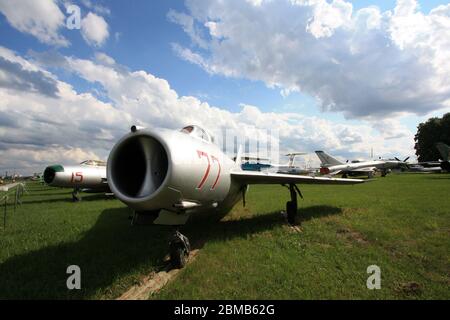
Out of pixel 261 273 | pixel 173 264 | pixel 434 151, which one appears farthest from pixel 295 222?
pixel 434 151

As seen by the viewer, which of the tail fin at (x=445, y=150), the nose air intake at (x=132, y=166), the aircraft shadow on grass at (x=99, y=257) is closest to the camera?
the aircraft shadow on grass at (x=99, y=257)

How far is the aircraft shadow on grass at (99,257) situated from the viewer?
4.06 meters

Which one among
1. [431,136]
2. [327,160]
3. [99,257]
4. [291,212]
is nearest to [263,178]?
[291,212]

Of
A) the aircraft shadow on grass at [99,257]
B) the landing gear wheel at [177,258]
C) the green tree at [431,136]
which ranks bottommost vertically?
the aircraft shadow on grass at [99,257]

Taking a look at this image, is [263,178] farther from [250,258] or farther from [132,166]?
[132,166]

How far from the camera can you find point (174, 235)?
476cm

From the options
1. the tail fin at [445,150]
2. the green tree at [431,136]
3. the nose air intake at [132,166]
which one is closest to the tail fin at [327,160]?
the tail fin at [445,150]

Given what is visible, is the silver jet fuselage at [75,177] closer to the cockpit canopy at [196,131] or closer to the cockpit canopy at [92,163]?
the cockpit canopy at [92,163]

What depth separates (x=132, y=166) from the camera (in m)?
4.77

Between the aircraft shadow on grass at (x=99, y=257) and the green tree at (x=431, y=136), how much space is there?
70.1m
